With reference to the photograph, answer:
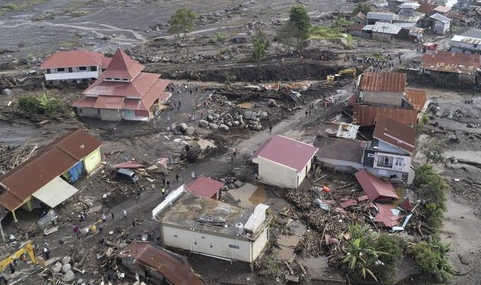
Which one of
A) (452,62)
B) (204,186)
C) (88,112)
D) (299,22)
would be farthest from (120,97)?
(452,62)

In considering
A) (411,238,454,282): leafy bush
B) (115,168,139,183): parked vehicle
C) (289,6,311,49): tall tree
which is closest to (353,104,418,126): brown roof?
(411,238,454,282): leafy bush

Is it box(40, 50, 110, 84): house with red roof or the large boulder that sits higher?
box(40, 50, 110, 84): house with red roof

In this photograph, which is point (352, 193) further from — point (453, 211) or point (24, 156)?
point (24, 156)

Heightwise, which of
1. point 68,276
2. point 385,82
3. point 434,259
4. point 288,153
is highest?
point 385,82

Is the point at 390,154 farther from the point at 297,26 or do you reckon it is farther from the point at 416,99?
the point at 297,26

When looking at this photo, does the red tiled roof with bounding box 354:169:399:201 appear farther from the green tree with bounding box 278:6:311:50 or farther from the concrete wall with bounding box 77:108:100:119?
the green tree with bounding box 278:6:311:50
